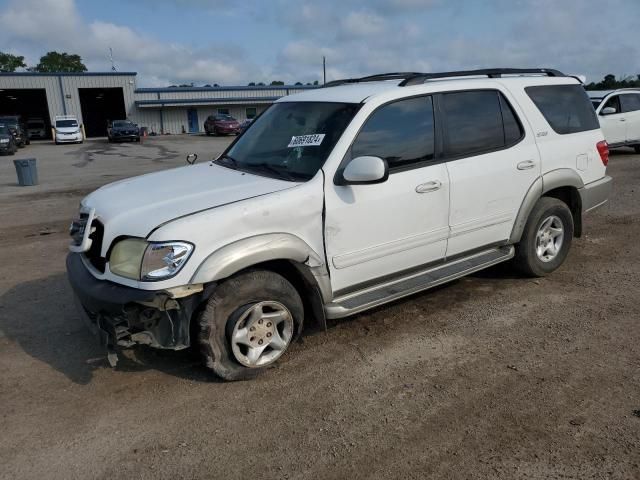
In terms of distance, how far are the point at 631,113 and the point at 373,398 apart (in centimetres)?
1473

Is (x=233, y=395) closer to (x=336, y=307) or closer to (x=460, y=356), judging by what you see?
(x=336, y=307)

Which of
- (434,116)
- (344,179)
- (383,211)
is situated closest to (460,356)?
(383,211)

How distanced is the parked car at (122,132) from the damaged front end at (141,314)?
116 ft

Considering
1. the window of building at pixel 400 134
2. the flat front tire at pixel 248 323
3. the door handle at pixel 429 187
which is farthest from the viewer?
the door handle at pixel 429 187

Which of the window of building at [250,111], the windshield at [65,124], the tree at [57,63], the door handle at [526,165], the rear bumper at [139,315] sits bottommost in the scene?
the rear bumper at [139,315]

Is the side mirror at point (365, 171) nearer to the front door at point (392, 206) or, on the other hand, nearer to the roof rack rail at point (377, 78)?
the front door at point (392, 206)

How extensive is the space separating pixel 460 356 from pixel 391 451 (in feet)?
3.99

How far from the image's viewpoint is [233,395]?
3434 mm

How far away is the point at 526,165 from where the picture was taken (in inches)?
188

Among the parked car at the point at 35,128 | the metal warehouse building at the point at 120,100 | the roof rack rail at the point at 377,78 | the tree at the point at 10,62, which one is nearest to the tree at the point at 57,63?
the tree at the point at 10,62

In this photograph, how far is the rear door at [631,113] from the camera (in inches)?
572

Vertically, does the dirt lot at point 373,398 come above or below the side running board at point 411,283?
below

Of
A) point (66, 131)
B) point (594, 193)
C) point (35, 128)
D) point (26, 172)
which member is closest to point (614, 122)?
point (594, 193)

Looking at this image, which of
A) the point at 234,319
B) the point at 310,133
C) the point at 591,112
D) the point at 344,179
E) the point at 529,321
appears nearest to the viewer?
the point at 234,319
